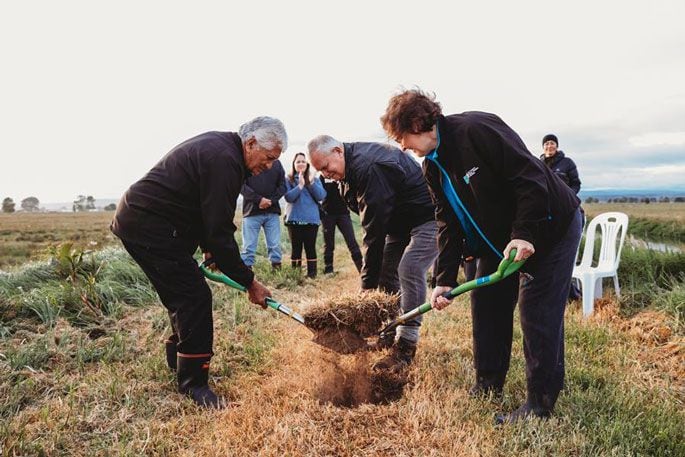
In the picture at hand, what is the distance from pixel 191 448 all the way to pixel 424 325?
3020 mm

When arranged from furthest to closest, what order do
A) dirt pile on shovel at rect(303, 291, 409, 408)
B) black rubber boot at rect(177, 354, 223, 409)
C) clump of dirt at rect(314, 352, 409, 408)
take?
1. dirt pile on shovel at rect(303, 291, 409, 408)
2. clump of dirt at rect(314, 352, 409, 408)
3. black rubber boot at rect(177, 354, 223, 409)

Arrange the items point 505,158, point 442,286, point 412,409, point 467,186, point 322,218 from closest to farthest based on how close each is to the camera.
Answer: point 505,158
point 467,186
point 412,409
point 442,286
point 322,218

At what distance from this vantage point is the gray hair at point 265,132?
10.2ft

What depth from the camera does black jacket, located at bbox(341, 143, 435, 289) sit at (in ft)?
11.5

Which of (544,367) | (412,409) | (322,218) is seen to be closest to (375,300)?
(412,409)

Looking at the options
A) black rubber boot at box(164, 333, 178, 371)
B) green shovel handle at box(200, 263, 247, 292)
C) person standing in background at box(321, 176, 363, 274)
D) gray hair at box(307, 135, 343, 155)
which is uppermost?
gray hair at box(307, 135, 343, 155)

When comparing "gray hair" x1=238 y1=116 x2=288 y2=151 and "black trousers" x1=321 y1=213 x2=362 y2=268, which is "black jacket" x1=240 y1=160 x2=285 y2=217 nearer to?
"black trousers" x1=321 y1=213 x2=362 y2=268

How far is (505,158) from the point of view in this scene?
2.54m

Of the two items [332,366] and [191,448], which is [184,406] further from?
[332,366]

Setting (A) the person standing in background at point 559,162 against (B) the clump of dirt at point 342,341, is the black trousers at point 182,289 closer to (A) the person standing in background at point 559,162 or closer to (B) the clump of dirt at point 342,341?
(B) the clump of dirt at point 342,341

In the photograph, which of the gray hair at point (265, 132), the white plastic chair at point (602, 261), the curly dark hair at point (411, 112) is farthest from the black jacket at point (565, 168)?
the gray hair at point (265, 132)

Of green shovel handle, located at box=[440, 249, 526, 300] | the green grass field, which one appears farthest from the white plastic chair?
green shovel handle, located at box=[440, 249, 526, 300]

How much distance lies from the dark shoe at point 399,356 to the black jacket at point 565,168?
4536 millimetres

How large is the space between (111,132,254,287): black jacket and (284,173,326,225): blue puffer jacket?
466cm
